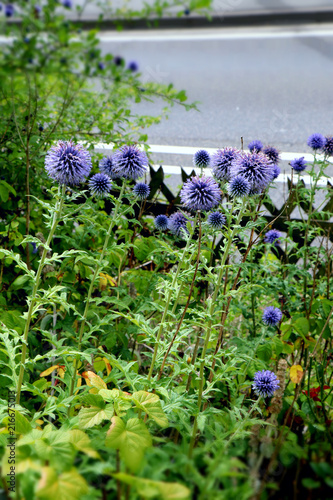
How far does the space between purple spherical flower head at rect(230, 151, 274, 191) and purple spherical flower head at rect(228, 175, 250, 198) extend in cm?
3

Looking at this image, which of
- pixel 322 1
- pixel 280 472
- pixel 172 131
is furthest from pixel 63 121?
pixel 322 1

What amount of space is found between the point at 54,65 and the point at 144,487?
93cm

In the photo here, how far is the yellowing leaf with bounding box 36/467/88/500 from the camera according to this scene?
2.31 ft

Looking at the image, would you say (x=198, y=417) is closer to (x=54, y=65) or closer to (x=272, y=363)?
(x=272, y=363)

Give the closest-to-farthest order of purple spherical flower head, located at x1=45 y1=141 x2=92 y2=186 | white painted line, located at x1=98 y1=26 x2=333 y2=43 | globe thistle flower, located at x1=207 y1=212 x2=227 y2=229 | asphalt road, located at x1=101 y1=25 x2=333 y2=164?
1. purple spherical flower head, located at x1=45 y1=141 x2=92 y2=186
2. globe thistle flower, located at x1=207 y1=212 x2=227 y2=229
3. asphalt road, located at x1=101 y1=25 x2=333 y2=164
4. white painted line, located at x1=98 y1=26 x2=333 y2=43

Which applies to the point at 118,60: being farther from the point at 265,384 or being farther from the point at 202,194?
the point at 265,384

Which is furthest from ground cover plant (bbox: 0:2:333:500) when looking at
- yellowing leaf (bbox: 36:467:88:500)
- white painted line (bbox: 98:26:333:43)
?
white painted line (bbox: 98:26:333:43)

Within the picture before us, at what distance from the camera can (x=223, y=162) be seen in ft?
6.50

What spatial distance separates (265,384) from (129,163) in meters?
1.04

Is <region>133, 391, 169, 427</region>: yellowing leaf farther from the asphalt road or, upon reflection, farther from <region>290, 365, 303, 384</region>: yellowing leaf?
the asphalt road

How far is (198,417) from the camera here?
1.56 m

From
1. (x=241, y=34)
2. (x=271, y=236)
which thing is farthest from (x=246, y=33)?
(x=271, y=236)

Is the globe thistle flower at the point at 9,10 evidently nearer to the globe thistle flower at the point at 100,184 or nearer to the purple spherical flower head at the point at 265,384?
the globe thistle flower at the point at 100,184

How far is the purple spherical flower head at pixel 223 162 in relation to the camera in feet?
6.44
